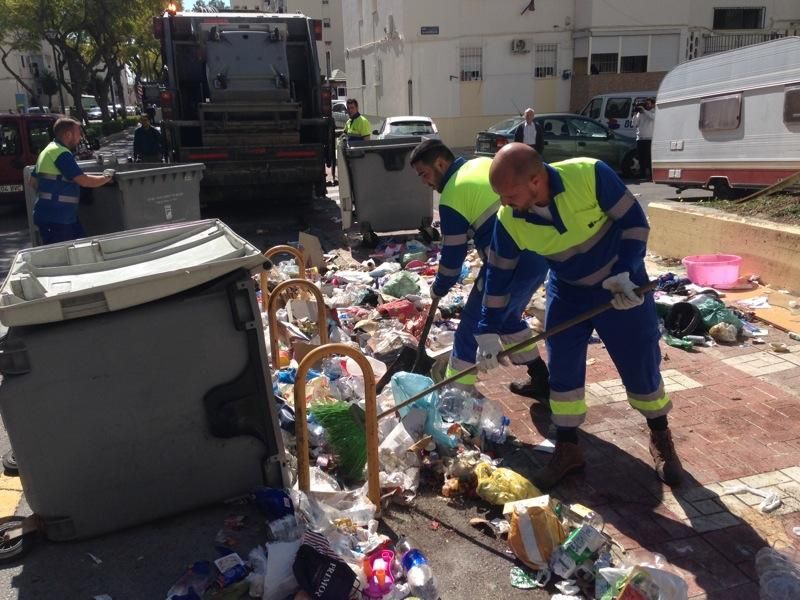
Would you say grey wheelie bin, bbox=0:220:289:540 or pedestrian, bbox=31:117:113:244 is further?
pedestrian, bbox=31:117:113:244

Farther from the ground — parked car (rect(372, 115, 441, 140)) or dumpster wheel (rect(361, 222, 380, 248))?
parked car (rect(372, 115, 441, 140))

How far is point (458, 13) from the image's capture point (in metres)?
21.4

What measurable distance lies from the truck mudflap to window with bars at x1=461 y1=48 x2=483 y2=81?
12974mm

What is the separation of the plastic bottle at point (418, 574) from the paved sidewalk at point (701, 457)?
871mm

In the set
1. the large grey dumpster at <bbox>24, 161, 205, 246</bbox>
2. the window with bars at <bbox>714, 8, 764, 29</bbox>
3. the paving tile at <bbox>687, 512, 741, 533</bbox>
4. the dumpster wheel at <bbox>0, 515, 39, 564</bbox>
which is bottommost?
the paving tile at <bbox>687, 512, 741, 533</bbox>

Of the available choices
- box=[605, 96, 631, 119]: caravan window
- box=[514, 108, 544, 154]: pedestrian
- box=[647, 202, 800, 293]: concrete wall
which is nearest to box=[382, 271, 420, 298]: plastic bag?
box=[647, 202, 800, 293]: concrete wall

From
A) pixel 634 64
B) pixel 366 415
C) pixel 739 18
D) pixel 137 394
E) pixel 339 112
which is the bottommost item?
pixel 366 415

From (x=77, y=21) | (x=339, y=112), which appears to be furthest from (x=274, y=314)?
(x=77, y=21)

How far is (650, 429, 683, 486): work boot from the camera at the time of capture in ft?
11.0

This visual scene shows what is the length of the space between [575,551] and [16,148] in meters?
12.4

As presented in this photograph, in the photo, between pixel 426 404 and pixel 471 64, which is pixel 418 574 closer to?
pixel 426 404

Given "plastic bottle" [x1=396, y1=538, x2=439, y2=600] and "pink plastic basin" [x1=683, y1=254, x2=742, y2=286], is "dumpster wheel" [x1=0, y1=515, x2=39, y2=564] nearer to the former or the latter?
"plastic bottle" [x1=396, y1=538, x2=439, y2=600]

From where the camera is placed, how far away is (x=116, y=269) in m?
3.52

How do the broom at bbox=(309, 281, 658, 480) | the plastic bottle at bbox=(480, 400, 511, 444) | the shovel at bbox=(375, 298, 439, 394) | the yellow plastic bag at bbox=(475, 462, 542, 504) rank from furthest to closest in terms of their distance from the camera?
the shovel at bbox=(375, 298, 439, 394)
the plastic bottle at bbox=(480, 400, 511, 444)
the broom at bbox=(309, 281, 658, 480)
the yellow plastic bag at bbox=(475, 462, 542, 504)
